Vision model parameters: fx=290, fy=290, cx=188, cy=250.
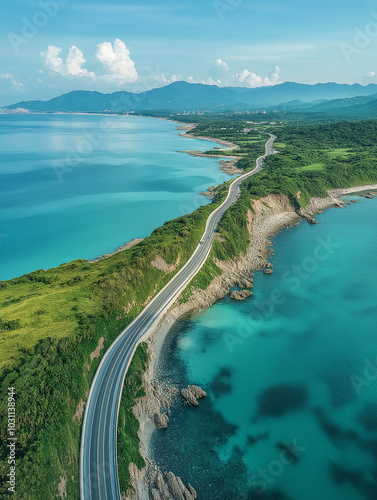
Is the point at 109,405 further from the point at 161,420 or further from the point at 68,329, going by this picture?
the point at 68,329

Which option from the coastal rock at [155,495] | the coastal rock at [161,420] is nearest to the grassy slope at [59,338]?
the coastal rock at [155,495]

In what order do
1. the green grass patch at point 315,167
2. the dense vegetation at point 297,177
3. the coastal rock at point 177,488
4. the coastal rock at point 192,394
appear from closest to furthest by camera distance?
the coastal rock at point 177,488, the coastal rock at point 192,394, the dense vegetation at point 297,177, the green grass patch at point 315,167

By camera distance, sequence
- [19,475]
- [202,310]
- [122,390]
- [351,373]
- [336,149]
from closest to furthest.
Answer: [19,475] → [122,390] → [351,373] → [202,310] → [336,149]

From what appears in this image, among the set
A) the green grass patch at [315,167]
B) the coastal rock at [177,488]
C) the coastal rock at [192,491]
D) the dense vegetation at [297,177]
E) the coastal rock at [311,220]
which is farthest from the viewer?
the green grass patch at [315,167]

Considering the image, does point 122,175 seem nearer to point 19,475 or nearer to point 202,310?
point 202,310

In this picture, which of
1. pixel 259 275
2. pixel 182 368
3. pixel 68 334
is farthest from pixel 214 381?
pixel 259 275

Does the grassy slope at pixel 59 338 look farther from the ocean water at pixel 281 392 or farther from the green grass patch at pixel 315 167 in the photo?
the green grass patch at pixel 315 167
